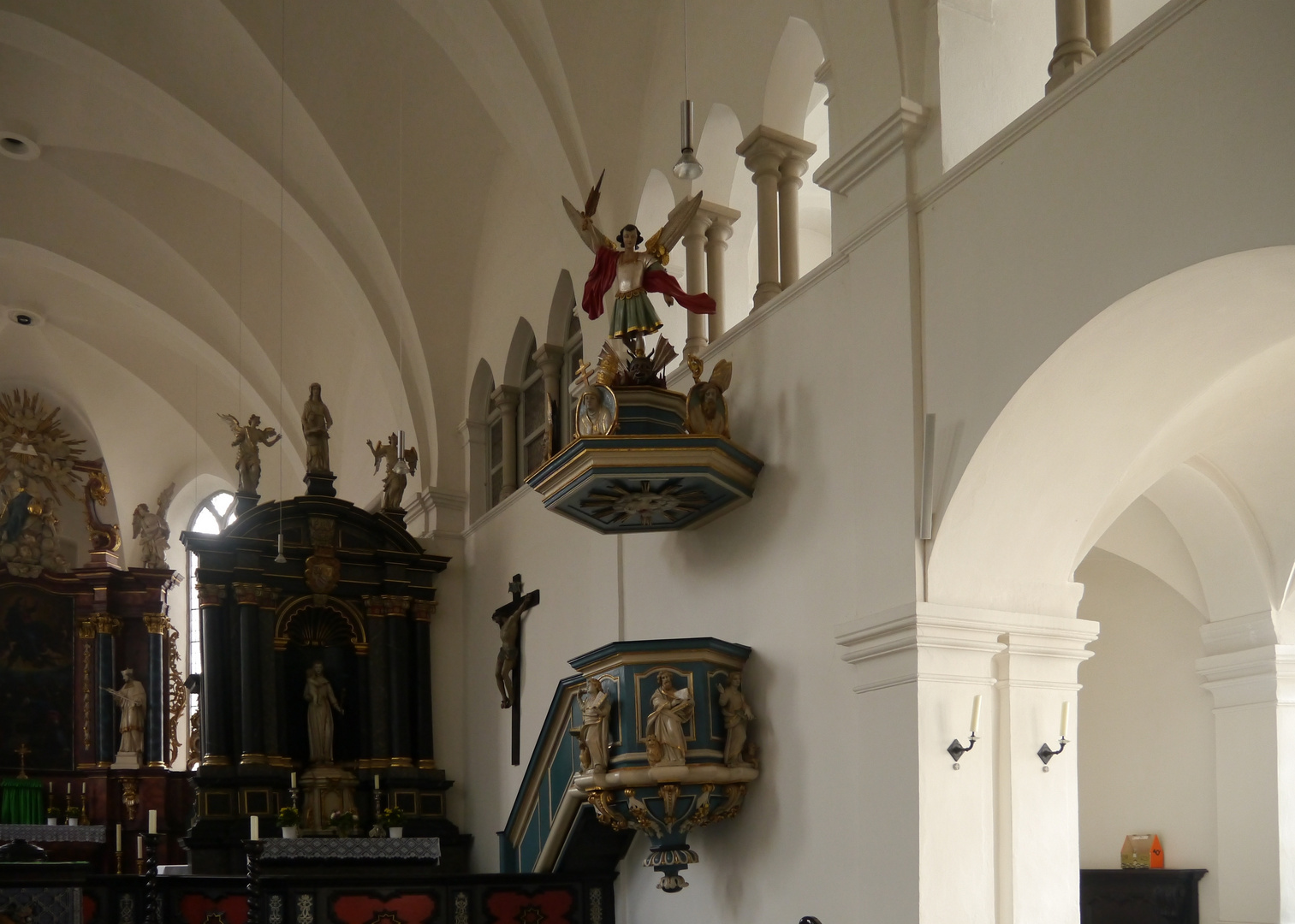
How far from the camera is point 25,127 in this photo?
1543cm

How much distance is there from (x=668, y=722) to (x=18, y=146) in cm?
1113

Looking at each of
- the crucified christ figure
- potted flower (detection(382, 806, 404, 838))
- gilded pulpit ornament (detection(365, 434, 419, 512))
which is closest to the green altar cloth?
gilded pulpit ornament (detection(365, 434, 419, 512))

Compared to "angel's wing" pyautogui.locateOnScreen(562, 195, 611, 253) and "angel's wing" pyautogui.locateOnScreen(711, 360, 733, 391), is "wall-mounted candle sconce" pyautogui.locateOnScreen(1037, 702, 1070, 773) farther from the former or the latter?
"angel's wing" pyautogui.locateOnScreen(562, 195, 611, 253)

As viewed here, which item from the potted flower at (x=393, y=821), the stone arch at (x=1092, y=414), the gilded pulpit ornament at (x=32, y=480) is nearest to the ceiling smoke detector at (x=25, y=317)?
the gilded pulpit ornament at (x=32, y=480)

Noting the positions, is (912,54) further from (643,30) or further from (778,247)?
(643,30)

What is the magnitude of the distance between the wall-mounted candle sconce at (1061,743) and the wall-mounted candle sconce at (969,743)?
45cm

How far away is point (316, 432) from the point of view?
14969 millimetres

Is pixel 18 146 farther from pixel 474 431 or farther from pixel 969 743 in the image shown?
pixel 969 743

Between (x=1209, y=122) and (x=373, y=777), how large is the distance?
10.4 meters

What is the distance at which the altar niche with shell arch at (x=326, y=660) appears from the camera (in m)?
14.2

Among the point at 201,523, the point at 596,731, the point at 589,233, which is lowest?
the point at 596,731

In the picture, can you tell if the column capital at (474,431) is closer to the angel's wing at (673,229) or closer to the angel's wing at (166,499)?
the angel's wing at (673,229)

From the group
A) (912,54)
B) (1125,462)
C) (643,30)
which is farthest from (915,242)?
(643,30)

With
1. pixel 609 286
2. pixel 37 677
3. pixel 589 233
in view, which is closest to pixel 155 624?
pixel 37 677
